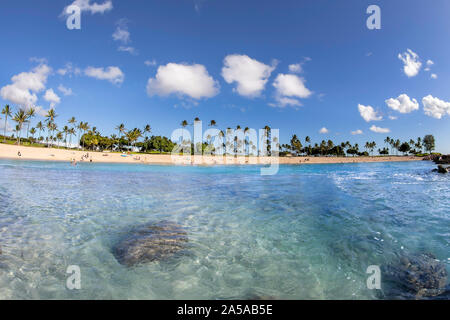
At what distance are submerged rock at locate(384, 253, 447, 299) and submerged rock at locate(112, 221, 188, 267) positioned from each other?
508 cm

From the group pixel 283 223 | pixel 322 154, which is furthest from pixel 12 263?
pixel 322 154

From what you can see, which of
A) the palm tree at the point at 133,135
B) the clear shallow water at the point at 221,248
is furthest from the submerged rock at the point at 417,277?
the palm tree at the point at 133,135

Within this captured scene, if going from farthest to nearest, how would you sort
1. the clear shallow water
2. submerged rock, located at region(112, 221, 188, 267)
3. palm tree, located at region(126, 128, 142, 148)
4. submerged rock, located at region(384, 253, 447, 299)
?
palm tree, located at region(126, 128, 142, 148) < submerged rock, located at region(112, 221, 188, 267) < the clear shallow water < submerged rock, located at region(384, 253, 447, 299)

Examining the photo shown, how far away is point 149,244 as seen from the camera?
5668mm

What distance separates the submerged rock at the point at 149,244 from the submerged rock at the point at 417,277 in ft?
16.7

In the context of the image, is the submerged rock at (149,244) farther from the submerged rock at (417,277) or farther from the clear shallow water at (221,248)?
the submerged rock at (417,277)

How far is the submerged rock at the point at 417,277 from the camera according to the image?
3.71m

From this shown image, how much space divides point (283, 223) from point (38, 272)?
24.5 feet

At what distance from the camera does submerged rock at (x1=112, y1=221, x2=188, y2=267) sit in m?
4.99

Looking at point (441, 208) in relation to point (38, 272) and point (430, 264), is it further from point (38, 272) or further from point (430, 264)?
point (38, 272)

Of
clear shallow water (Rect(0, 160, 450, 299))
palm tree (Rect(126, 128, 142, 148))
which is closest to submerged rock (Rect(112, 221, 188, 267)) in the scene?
clear shallow water (Rect(0, 160, 450, 299))

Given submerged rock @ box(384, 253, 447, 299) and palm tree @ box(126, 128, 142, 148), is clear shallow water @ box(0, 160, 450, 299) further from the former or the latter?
palm tree @ box(126, 128, 142, 148)

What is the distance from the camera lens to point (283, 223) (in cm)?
798

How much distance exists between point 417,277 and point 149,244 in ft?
21.3
